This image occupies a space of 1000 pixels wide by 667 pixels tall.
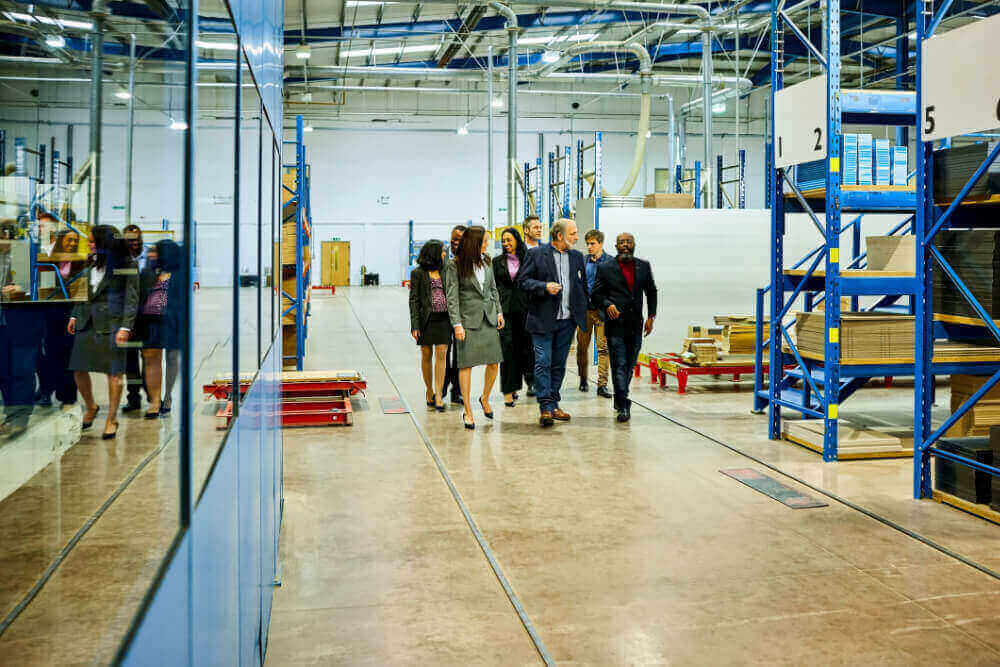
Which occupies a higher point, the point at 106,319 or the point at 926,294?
the point at 926,294

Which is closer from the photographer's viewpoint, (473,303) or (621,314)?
(473,303)

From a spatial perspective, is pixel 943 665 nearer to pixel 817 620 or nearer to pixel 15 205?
pixel 817 620

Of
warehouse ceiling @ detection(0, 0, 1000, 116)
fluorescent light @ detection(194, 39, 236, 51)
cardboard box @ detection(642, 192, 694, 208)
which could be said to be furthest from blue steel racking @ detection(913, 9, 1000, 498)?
cardboard box @ detection(642, 192, 694, 208)

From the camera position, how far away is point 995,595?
3896 millimetres

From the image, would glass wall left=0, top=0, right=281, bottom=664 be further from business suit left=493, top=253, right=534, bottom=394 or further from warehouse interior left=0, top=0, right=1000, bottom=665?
business suit left=493, top=253, right=534, bottom=394

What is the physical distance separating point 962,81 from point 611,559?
133 inches

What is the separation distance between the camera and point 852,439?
22.3ft

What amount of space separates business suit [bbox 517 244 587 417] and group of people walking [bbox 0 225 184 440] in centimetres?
665

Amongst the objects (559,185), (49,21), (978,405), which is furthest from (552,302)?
(559,185)

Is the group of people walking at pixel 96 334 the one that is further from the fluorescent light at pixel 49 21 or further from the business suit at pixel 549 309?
the business suit at pixel 549 309

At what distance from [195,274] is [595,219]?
1083cm

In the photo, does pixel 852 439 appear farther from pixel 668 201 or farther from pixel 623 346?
pixel 668 201

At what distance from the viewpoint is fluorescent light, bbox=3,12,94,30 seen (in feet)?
2.17

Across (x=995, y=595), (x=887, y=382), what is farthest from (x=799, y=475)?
(x=887, y=382)
